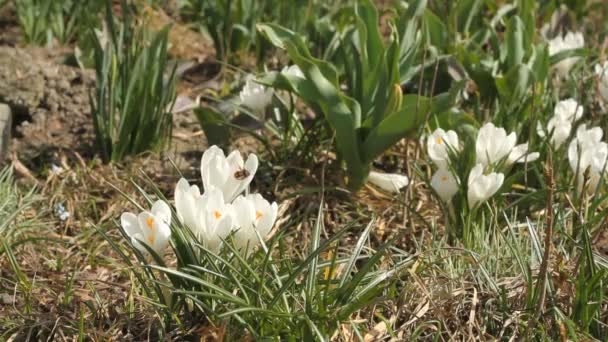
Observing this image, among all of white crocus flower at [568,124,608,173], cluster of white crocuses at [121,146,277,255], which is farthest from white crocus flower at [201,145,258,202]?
white crocus flower at [568,124,608,173]

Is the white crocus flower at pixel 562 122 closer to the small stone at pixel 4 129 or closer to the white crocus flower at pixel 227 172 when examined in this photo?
the white crocus flower at pixel 227 172

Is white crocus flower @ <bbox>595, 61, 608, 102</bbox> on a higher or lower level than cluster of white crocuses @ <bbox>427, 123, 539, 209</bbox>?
higher

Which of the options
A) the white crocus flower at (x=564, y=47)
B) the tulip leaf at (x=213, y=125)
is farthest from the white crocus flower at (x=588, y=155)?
the tulip leaf at (x=213, y=125)

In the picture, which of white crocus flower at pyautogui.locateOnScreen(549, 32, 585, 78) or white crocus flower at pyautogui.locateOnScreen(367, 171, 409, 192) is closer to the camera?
white crocus flower at pyautogui.locateOnScreen(367, 171, 409, 192)

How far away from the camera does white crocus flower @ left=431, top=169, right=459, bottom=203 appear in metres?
2.87

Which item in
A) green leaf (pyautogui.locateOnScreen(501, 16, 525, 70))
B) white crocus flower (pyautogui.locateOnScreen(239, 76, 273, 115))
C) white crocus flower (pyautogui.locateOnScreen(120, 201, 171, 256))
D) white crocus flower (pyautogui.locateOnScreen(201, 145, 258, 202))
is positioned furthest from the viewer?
green leaf (pyautogui.locateOnScreen(501, 16, 525, 70))

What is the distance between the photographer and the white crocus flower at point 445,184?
287 centimetres

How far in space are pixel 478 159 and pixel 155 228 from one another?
1.14 metres

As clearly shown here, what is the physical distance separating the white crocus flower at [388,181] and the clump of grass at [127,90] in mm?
771

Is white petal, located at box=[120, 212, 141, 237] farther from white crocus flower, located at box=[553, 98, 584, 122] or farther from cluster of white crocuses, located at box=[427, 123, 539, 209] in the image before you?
white crocus flower, located at box=[553, 98, 584, 122]

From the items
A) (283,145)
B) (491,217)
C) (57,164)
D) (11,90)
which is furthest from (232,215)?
(11,90)

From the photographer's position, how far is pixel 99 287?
2.73m

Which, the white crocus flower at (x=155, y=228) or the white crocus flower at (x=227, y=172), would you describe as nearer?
the white crocus flower at (x=155, y=228)

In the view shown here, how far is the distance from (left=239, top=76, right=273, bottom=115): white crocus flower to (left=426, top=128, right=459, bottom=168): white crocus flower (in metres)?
0.64
